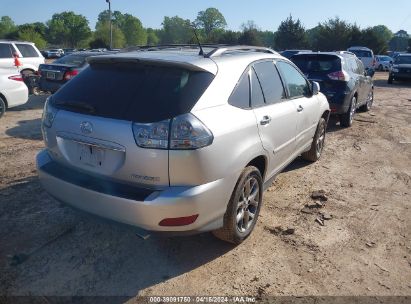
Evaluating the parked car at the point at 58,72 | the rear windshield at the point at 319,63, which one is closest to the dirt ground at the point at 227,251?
the rear windshield at the point at 319,63

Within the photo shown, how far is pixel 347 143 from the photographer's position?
7.72 metres

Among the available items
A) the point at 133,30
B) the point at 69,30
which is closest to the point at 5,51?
the point at 69,30

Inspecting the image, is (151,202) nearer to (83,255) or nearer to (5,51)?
(83,255)

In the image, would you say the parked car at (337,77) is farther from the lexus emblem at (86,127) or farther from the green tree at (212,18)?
the green tree at (212,18)

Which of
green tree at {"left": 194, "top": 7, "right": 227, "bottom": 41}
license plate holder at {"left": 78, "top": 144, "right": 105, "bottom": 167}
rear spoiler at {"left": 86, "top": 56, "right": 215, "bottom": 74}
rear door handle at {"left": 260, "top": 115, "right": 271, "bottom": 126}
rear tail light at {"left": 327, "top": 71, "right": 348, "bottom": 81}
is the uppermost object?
green tree at {"left": 194, "top": 7, "right": 227, "bottom": 41}

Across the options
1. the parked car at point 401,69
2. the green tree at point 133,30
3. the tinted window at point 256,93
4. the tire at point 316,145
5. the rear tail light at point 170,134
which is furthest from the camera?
the green tree at point 133,30

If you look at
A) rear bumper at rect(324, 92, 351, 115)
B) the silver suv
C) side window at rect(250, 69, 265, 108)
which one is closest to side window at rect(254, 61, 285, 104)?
side window at rect(250, 69, 265, 108)

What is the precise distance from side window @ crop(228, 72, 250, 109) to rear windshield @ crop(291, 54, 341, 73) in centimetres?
572

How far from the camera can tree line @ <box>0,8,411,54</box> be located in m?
50.2

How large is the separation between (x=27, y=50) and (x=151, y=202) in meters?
13.5

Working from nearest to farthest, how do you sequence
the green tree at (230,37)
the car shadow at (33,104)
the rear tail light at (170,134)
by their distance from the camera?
the rear tail light at (170,134)
the car shadow at (33,104)
the green tree at (230,37)

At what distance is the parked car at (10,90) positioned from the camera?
875 cm

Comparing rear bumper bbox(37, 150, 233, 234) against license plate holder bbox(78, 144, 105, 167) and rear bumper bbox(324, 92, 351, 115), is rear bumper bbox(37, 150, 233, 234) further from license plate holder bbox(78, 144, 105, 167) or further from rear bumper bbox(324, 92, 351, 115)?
rear bumper bbox(324, 92, 351, 115)

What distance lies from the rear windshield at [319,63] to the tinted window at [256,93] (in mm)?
5487
